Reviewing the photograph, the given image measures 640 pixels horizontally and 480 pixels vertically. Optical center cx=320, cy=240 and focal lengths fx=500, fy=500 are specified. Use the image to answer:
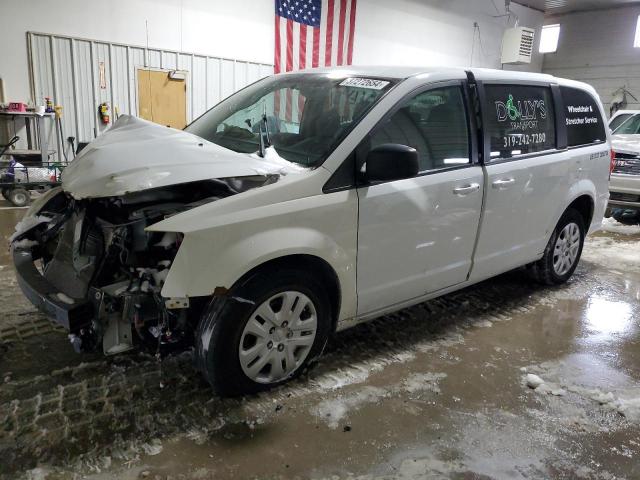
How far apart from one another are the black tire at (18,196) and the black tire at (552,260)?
650 cm

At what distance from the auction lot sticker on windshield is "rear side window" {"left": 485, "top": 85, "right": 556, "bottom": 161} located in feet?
2.66

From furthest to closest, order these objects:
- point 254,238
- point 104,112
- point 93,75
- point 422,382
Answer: point 104,112
point 93,75
point 422,382
point 254,238

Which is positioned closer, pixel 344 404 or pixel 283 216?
pixel 283 216

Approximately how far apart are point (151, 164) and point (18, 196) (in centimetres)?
563

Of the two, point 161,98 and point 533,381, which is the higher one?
point 161,98

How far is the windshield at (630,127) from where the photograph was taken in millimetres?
8328

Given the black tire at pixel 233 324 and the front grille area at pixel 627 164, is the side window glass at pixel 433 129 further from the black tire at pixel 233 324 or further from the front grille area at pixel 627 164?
the front grille area at pixel 627 164

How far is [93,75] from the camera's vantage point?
7.96 m

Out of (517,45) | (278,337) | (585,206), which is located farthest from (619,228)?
(517,45)

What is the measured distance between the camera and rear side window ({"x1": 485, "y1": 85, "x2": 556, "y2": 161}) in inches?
129

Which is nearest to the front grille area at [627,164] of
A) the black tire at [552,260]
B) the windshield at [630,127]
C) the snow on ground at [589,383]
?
the windshield at [630,127]

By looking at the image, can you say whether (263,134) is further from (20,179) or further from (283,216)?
(20,179)

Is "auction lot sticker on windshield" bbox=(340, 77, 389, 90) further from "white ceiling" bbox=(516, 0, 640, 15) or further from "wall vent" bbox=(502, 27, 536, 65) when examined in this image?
"white ceiling" bbox=(516, 0, 640, 15)

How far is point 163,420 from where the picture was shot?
237 cm
